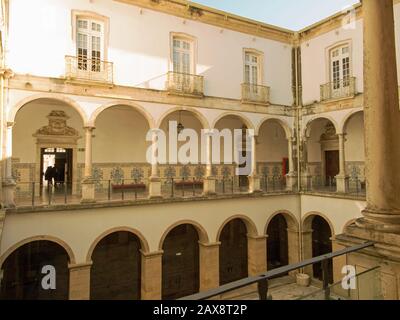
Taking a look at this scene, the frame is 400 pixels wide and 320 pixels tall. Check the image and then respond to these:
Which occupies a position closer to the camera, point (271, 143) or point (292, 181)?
point (292, 181)

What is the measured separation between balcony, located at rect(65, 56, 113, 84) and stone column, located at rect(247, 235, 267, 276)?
367 inches

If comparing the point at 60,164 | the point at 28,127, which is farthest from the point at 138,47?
the point at 60,164

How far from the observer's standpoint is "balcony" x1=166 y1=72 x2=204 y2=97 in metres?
12.8

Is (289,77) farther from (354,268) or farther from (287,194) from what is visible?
(354,268)

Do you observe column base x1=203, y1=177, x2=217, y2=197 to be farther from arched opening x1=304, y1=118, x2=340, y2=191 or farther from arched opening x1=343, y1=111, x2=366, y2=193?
arched opening x1=343, y1=111, x2=366, y2=193

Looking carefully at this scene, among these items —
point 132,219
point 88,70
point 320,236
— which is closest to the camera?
point 88,70

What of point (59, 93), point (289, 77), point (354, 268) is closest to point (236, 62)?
point (289, 77)

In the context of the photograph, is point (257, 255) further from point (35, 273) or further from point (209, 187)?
point (35, 273)

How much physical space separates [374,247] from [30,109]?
13219 mm

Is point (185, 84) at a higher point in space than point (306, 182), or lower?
higher

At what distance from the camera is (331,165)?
18234mm

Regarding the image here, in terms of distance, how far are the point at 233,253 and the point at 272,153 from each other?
649 cm

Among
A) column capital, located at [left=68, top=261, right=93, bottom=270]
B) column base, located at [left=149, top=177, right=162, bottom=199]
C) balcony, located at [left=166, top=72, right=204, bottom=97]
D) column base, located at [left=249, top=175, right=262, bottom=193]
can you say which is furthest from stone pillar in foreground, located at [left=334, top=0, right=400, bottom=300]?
column base, located at [left=249, top=175, right=262, bottom=193]

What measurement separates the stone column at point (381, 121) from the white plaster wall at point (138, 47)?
31.5 feet
